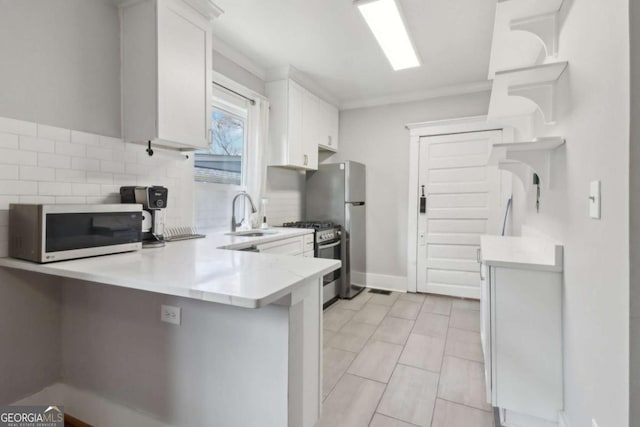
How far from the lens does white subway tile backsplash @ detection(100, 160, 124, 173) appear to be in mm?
1872

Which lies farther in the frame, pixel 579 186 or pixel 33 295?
pixel 33 295

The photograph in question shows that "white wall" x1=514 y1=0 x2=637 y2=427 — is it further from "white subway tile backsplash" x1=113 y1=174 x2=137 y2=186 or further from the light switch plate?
"white subway tile backsplash" x1=113 y1=174 x2=137 y2=186

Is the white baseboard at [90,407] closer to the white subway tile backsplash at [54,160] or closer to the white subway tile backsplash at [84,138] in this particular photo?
the white subway tile backsplash at [54,160]

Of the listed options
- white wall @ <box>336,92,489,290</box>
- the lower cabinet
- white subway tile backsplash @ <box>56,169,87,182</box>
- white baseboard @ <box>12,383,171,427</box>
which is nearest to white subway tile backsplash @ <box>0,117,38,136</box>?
white subway tile backsplash @ <box>56,169,87,182</box>

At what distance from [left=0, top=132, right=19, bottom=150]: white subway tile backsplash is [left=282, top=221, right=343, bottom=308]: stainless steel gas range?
2.35m

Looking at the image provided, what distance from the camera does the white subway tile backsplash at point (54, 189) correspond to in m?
1.61

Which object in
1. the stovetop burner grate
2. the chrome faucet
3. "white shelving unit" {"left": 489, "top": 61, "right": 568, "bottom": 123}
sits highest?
"white shelving unit" {"left": 489, "top": 61, "right": 568, "bottom": 123}

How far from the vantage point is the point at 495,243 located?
2195mm

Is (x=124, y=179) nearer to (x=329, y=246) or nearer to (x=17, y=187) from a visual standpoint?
(x=17, y=187)

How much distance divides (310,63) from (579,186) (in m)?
2.64

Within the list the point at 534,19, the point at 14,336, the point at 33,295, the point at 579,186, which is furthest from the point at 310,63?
the point at 14,336

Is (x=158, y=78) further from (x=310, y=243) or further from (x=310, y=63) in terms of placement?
(x=310, y=243)

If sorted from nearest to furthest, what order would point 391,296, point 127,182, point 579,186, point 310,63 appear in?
point 579,186, point 127,182, point 310,63, point 391,296

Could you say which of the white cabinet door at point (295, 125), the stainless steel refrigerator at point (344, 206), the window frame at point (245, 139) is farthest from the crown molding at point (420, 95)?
the window frame at point (245, 139)
